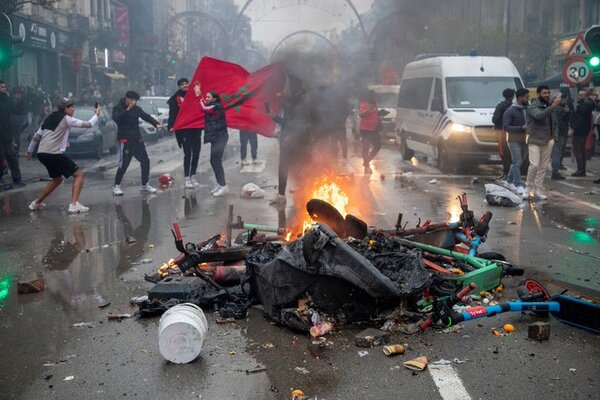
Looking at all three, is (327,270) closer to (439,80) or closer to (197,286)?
(197,286)

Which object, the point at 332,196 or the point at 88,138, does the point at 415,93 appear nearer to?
the point at 88,138

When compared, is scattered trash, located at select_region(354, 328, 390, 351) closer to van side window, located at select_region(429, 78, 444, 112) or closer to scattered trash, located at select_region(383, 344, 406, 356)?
scattered trash, located at select_region(383, 344, 406, 356)

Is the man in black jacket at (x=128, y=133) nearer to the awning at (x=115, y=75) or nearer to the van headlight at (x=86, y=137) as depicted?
the van headlight at (x=86, y=137)

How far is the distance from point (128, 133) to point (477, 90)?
806cm

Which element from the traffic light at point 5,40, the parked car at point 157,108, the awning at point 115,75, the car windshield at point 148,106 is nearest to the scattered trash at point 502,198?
the traffic light at point 5,40

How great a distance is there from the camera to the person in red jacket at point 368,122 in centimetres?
1564

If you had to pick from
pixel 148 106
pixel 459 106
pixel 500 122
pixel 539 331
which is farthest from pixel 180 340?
pixel 148 106

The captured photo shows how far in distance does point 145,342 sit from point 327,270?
142cm

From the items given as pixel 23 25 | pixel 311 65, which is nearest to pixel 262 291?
pixel 311 65

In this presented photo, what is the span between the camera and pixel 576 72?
14.8 meters

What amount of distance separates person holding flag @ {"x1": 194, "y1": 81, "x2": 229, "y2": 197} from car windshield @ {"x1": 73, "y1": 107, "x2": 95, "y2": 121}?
808cm

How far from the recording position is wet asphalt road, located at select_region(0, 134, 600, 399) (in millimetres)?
4199

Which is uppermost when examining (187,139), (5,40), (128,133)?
(5,40)

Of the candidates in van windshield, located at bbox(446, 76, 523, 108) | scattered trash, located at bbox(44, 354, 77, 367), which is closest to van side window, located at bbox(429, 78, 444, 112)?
van windshield, located at bbox(446, 76, 523, 108)
